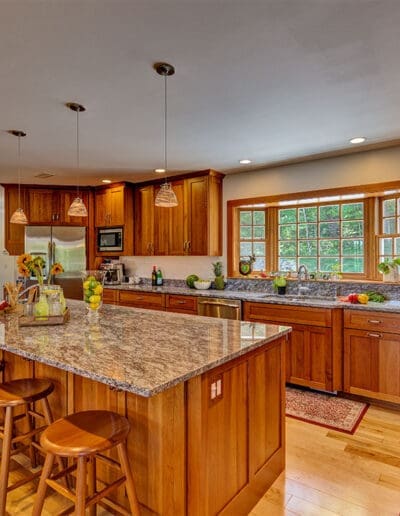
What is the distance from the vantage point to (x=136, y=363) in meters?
1.50

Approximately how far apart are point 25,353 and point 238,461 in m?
1.19

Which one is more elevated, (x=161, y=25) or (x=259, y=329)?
(x=161, y=25)

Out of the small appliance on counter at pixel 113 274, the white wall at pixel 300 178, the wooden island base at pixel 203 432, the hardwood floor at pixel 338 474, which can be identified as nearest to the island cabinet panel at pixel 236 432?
the wooden island base at pixel 203 432

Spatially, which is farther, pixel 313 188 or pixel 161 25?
pixel 313 188

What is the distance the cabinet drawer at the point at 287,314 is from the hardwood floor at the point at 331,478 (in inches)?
37.5

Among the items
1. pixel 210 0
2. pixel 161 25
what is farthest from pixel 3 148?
pixel 210 0

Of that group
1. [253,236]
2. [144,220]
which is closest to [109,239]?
[144,220]

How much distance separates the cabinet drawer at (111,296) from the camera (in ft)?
16.1

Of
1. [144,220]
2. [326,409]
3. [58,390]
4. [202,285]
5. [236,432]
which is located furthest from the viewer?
[144,220]

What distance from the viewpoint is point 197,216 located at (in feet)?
14.8

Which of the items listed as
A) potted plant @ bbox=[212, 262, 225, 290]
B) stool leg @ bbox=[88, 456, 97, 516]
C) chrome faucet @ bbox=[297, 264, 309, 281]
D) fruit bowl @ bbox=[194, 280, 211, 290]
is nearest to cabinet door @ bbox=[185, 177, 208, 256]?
potted plant @ bbox=[212, 262, 225, 290]

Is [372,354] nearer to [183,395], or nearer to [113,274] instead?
[183,395]

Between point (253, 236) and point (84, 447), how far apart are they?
12.1ft

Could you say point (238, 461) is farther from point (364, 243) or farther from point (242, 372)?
point (364, 243)
